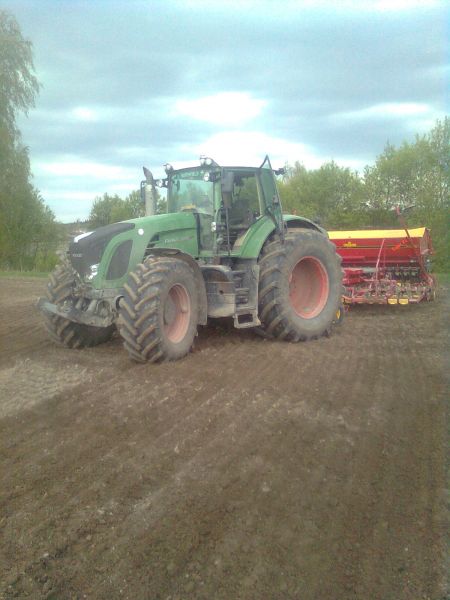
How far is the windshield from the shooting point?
699 centimetres

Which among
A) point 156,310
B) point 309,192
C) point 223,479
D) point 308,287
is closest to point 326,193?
point 309,192

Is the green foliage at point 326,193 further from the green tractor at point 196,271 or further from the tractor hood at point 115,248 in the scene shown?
the tractor hood at point 115,248

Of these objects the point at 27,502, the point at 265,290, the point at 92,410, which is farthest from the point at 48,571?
the point at 265,290

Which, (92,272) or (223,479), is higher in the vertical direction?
(92,272)

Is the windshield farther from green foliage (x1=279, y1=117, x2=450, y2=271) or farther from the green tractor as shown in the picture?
green foliage (x1=279, y1=117, x2=450, y2=271)

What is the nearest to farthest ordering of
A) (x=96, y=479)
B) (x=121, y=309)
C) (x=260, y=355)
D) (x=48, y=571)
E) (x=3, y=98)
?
(x=48, y=571)
(x=96, y=479)
(x=121, y=309)
(x=260, y=355)
(x=3, y=98)

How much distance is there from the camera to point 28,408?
182 inches

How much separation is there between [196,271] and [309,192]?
23.5 metres

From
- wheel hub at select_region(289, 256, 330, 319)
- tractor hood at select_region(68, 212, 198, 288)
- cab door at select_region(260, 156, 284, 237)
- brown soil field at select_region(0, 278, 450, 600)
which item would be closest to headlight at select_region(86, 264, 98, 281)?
tractor hood at select_region(68, 212, 198, 288)

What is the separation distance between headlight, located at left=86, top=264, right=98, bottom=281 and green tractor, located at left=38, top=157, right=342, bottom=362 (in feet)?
0.04

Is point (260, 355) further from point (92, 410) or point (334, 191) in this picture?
point (334, 191)

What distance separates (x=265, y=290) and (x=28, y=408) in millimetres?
3337

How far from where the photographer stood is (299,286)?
316 inches

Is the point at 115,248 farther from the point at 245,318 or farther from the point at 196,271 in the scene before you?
the point at 245,318
